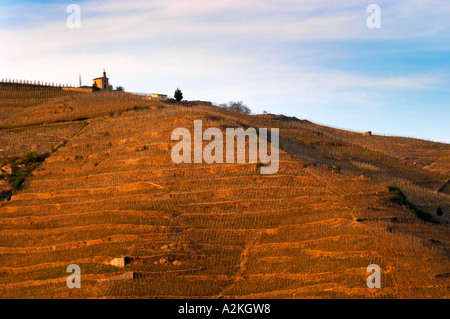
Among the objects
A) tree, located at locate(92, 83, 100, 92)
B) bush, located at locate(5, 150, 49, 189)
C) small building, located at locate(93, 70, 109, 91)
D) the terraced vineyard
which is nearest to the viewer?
the terraced vineyard

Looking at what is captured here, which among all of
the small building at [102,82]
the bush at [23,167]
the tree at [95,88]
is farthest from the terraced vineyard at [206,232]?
the small building at [102,82]

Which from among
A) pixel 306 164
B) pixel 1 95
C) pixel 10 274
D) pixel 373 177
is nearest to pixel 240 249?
pixel 306 164

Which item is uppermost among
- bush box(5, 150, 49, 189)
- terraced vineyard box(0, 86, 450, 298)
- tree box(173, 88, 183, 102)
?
tree box(173, 88, 183, 102)

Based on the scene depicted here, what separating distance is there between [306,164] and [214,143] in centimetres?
692

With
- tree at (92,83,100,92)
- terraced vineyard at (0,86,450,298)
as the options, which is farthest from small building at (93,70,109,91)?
terraced vineyard at (0,86,450,298)

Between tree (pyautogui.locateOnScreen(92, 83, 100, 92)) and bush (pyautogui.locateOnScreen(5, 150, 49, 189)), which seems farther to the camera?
tree (pyautogui.locateOnScreen(92, 83, 100, 92))

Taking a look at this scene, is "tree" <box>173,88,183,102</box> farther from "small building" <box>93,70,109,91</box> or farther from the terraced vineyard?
the terraced vineyard

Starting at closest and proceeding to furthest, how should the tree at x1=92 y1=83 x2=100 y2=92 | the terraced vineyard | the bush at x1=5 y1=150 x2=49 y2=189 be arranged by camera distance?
the terraced vineyard < the bush at x1=5 y1=150 x2=49 y2=189 < the tree at x1=92 y1=83 x2=100 y2=92

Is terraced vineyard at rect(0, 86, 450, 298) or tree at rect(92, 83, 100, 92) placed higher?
tree at rect(92, 83, 100, 92)

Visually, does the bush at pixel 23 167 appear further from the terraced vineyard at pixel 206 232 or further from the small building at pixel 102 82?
the small building at pixel 102 82

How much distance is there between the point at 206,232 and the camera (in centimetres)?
4444

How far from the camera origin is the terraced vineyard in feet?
128

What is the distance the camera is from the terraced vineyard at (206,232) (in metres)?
39.1
